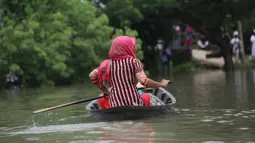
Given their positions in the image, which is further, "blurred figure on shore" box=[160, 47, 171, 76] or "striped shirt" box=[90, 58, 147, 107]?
"blurred figure on shore" box=[160, 47, 171, 76]

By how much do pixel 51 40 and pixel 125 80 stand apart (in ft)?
55.0

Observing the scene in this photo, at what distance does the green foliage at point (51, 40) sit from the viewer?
27438mm

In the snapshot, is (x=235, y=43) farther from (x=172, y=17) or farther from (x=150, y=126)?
(x=150, y=126)

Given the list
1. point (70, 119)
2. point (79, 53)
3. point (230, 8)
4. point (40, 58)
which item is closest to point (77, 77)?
point (79, 53)

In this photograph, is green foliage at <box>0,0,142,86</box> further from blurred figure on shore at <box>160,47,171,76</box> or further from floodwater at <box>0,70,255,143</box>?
floodwater at <box>0,70,255,143</box>

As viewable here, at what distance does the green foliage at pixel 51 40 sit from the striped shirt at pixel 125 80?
15261 mm

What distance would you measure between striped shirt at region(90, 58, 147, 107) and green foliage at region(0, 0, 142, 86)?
15.3 m

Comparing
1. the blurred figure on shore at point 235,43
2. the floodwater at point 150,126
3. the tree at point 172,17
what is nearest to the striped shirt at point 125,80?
the floodwater at point 150,126

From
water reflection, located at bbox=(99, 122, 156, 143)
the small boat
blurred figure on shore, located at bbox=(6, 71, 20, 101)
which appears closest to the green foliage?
blurred figure on shore, located at bbox=(6, 71, 20, 101)

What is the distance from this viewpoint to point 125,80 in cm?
1226

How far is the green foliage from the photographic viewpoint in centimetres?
2744

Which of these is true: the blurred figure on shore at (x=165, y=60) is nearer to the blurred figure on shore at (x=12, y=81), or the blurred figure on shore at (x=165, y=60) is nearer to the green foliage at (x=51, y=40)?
the green foliage at (x=51, y=40)

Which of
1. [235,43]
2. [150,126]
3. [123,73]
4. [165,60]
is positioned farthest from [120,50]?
[235,43]

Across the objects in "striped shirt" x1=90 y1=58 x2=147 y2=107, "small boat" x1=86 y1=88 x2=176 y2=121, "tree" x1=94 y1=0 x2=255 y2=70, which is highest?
"tree" x1=94 y1=0 x2=255 y2=70
